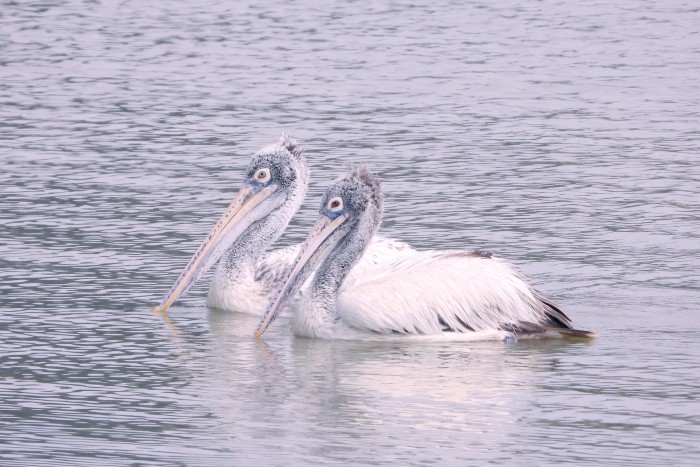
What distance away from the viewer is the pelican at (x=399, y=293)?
817 cm

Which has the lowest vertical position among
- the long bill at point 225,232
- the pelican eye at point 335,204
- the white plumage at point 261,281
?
the white plumage at point 261,281

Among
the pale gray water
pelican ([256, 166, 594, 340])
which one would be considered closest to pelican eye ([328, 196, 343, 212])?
pelican ([256, 166, 594, 340])

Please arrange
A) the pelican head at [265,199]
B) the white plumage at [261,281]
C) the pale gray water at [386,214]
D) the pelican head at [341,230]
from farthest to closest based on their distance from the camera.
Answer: the pelican head at [265,199], the white plumage at [261,281], the pelican head at [341,230], the pale gray water at [386,214]

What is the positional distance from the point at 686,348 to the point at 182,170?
16.0 feet

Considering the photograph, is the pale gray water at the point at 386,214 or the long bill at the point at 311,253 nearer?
the pale gray water at the point at 386,214

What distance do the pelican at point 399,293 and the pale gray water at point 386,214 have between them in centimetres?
13

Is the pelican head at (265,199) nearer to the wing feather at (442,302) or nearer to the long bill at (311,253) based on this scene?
the long bill at (311,253)

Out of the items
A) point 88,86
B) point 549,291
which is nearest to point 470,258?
point 549,291

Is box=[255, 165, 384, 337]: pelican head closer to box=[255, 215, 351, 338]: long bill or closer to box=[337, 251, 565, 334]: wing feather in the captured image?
box=[255, 215, 351, 338]: long bill

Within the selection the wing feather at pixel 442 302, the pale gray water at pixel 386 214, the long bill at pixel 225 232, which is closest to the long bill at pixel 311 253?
the pale gray water at pixel 386 214

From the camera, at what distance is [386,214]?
417 inches

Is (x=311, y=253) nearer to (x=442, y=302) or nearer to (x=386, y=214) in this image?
(x=442, y=302)

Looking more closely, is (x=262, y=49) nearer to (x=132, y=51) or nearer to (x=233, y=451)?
(x=132, y=51)

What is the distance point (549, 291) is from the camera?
29.3 feet
